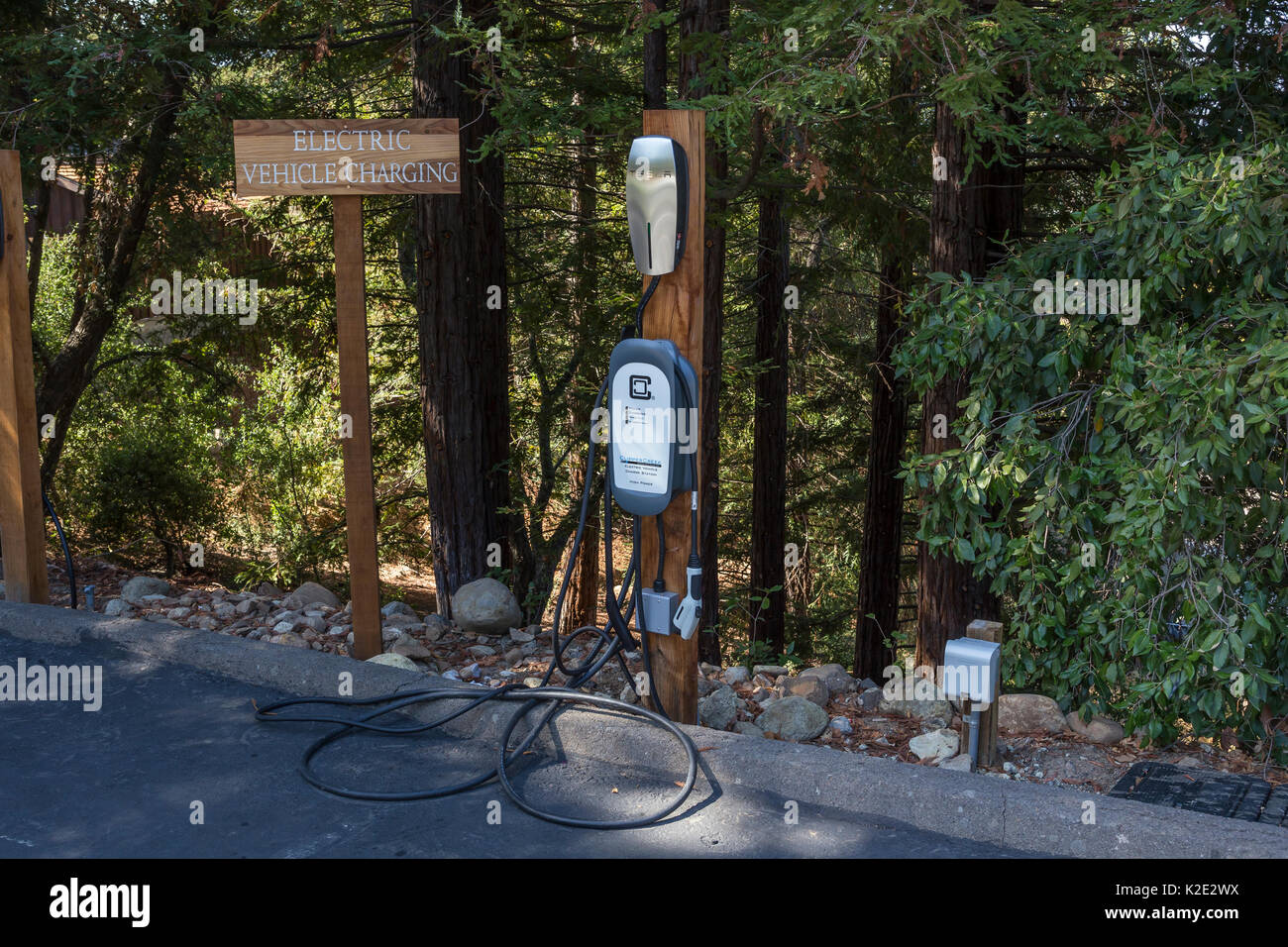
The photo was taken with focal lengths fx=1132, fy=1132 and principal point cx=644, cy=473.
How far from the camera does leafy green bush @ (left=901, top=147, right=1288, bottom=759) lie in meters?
4.01

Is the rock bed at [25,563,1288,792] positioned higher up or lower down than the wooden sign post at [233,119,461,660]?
lower down

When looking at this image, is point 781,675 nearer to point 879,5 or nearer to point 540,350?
point 879,5

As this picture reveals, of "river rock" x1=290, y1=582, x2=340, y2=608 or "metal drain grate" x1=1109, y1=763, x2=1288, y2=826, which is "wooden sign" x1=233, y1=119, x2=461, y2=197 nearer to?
"river rock" x1=290, y1=582, x2=340, y2=608

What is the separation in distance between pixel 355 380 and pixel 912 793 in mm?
3221

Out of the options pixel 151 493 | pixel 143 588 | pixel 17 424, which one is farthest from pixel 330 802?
pixel 151 493

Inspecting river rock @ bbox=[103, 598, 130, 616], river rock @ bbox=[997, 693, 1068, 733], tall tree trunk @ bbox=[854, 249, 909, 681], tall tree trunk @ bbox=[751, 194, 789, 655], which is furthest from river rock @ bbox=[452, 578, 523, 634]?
tall tree trunk @ bbox=[854, 249, 909, 681]

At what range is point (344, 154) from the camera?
17.3ft

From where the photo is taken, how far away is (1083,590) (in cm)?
469

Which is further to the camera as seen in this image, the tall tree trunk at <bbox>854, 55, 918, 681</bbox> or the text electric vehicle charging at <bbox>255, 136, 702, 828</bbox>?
the tall tree trunk at <bbox>854, 55, 918, 681</bbox>

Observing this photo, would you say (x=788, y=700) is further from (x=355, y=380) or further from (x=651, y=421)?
(x=355, y=380)

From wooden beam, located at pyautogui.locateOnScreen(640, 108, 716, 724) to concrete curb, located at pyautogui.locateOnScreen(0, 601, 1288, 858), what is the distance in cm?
27

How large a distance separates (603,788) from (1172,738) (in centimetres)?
224

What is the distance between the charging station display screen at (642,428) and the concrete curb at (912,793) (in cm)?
95
